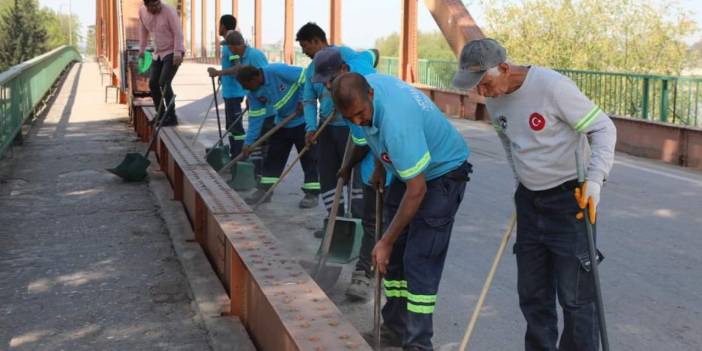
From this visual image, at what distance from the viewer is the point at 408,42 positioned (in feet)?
61.5

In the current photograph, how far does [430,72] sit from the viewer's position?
20.7 m

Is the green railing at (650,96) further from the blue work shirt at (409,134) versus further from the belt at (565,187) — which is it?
the belt at (565,187)

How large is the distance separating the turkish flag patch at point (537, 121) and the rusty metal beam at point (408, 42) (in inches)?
599

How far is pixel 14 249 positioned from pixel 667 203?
221 inches

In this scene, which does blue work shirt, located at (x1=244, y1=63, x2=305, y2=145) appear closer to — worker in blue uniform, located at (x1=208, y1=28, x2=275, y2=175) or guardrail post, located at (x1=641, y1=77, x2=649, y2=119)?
worker in blue uniform, located at (x1=208, y1=28, x2=275, y2=175)

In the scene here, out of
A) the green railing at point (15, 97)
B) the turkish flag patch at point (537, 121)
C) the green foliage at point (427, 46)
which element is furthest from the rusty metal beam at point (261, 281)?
the green foliage at point (427, 46)

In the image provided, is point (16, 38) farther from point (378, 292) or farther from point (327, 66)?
point (378, 292)

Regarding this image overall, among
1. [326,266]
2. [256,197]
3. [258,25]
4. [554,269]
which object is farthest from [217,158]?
[258,25]

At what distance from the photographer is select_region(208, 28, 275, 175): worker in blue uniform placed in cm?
823

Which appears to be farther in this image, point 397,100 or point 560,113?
point 397,100

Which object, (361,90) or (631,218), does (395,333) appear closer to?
(361,90)

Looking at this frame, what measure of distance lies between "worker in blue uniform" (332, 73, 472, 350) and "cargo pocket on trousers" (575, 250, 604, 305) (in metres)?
0.68

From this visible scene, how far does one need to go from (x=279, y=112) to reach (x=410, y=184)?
432 cm

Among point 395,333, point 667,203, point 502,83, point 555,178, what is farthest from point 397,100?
point 667,203
